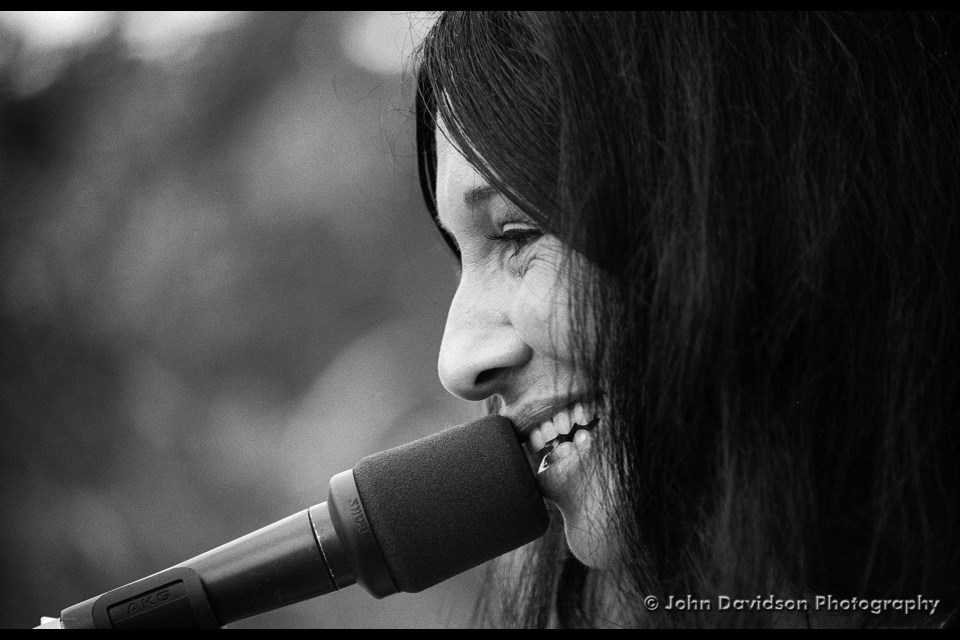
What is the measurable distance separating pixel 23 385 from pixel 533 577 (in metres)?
1.60

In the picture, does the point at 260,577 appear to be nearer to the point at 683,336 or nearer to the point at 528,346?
the point at 528,346

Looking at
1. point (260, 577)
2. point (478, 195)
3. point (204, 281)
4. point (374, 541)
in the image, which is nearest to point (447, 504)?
point (374, 541)

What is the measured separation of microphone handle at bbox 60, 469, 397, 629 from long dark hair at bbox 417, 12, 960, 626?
0.73 feet

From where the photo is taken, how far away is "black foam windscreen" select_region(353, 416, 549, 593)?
0.71m

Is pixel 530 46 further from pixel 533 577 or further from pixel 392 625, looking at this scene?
pixel 392 625

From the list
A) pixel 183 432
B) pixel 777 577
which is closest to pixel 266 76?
pixel 183 432

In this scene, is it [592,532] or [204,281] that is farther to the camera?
[204,281]

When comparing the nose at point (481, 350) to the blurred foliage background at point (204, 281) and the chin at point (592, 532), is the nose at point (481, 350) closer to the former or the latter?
the chin at point (592, 532)

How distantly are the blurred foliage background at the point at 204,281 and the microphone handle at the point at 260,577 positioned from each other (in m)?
1.19

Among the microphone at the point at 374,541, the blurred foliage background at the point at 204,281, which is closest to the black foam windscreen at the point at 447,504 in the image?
the microphone at the point at 374,541

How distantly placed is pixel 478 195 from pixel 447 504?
0.27m

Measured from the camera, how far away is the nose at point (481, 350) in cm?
76

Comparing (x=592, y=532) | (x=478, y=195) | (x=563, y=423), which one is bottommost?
(x=592, y=532)

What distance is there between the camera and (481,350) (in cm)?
77
